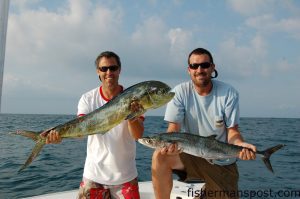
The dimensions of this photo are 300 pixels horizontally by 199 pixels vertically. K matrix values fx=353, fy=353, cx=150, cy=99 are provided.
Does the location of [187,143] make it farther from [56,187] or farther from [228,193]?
[56,187]

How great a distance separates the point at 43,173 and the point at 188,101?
746cm

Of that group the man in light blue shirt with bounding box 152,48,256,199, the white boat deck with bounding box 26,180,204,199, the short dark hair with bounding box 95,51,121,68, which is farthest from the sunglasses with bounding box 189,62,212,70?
the white boat deck with bounding box 26,180,204,199

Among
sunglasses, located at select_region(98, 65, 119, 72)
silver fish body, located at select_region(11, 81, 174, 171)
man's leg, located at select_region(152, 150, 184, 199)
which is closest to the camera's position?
silver fish body, located at select_region(11, 81, 174, 171)

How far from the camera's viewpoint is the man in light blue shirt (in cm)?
447

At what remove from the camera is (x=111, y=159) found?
154 inches

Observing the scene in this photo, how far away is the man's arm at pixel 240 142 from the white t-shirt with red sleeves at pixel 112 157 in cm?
126

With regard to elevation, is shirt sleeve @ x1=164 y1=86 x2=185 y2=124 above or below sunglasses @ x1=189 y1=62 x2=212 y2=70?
below

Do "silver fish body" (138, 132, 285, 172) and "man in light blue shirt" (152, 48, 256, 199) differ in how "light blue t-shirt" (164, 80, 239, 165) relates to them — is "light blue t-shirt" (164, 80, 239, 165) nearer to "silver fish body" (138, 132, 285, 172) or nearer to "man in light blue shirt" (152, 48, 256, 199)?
"man in light blue shirt" (152, 48, 256, 199)

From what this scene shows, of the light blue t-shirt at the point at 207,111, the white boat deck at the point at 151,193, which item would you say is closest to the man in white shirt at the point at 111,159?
the light blue t-shirt at the point at 207,111

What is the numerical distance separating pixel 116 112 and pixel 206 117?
4.88 feet

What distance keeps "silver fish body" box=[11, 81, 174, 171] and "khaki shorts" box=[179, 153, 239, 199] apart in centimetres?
132

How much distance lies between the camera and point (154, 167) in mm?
4234

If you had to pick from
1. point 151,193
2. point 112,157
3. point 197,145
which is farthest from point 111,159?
point 151,193

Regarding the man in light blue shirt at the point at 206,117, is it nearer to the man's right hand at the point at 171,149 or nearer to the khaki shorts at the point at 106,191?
the man's right hand at the point at 171,149
